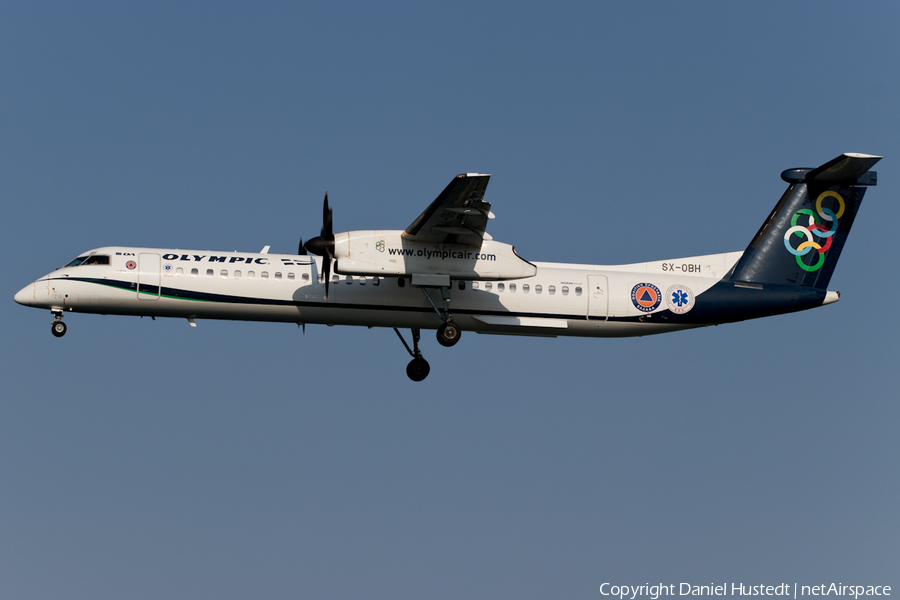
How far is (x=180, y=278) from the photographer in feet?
70.5

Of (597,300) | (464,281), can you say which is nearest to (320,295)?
(464,281)

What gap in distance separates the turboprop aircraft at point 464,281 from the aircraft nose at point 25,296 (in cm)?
2

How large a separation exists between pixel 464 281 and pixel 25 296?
32.0ft

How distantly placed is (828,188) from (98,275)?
17.4 meters

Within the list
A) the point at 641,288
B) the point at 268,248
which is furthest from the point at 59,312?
the point at 641,288

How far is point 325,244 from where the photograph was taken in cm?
2033

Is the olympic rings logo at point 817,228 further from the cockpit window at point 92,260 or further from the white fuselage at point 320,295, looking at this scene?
the cockpit window at point 92,260

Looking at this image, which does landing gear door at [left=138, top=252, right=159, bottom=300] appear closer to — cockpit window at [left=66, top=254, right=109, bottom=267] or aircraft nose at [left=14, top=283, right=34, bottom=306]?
cockpit window at [left=66, top=254, right=109, bottom=267]

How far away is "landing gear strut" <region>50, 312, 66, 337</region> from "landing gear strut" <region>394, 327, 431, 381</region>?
7722 mm

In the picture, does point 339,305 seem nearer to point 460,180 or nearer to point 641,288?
point 460,180

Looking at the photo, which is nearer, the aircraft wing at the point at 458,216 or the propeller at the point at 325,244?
the aircraft wing at the point at 458,216

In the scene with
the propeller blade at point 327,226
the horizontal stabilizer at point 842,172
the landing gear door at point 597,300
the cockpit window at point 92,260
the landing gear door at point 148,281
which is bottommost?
the landing gear door at point 597,300

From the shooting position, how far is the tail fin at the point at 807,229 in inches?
924

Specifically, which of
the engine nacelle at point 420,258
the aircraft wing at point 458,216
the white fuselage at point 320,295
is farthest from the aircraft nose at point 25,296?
the aircraft wing at point 458,216
